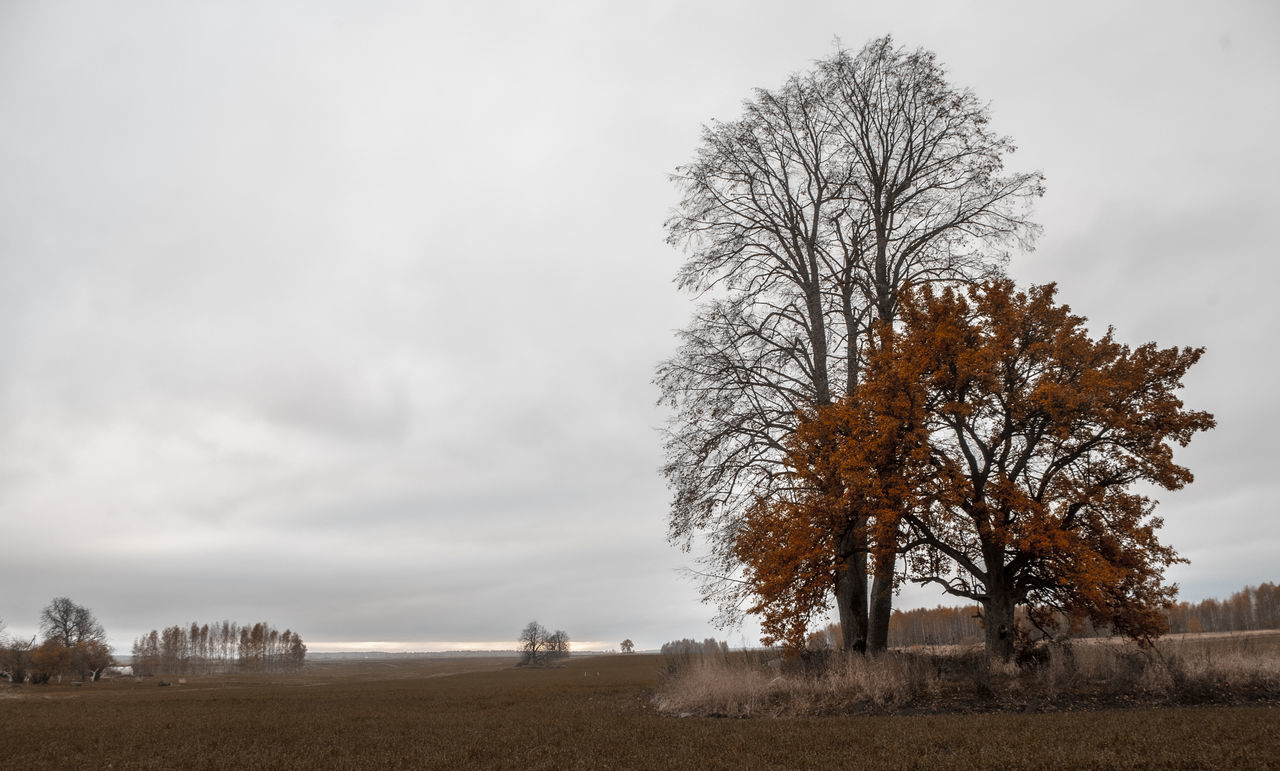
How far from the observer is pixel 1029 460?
19.1 meters

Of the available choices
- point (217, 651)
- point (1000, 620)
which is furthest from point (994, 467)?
point (217, 651)

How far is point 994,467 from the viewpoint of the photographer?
65.0 feet

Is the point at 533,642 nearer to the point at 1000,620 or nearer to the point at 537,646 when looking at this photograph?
the point at 537,646

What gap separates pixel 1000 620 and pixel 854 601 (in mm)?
4564

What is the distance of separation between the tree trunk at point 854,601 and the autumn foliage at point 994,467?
2.18 meters

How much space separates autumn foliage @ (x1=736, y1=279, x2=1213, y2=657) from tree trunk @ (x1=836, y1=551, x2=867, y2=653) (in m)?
2.18

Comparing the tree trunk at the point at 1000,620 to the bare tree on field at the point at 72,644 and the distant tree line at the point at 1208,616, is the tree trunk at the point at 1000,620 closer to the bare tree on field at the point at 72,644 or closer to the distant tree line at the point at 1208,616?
the distant tree line at the point at 1208,616

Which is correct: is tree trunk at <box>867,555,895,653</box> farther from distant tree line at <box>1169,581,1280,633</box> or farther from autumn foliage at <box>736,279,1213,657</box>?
distant tree line at <box>1169,581,1280,633</box>

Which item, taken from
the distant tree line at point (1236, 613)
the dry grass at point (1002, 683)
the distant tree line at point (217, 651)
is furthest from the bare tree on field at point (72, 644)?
the distant tree line at point (1236, 613)

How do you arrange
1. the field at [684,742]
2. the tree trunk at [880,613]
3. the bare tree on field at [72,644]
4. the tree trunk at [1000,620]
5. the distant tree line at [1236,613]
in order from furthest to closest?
the distant tree line at [1236,613]
the bare tree on field at [72,644]
the tree trunk at [880,613]
the tree trunk at [1000,620]
the field at [684,742]

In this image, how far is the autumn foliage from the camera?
17.0 metres

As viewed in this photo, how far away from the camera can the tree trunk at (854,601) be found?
21.4m

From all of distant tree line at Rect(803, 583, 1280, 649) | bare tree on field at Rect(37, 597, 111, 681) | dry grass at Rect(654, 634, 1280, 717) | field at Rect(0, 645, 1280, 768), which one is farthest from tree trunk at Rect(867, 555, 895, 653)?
bare tree on field at Rect(37, 597, 111, 681)

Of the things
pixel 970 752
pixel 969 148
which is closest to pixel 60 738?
pixel 970 752
